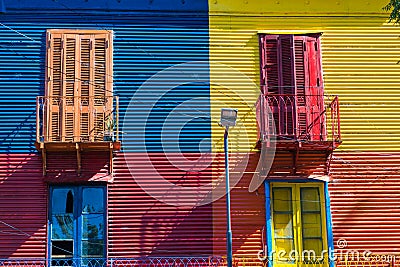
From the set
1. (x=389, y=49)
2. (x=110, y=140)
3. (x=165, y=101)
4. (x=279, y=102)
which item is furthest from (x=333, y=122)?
(x=110, y=140)

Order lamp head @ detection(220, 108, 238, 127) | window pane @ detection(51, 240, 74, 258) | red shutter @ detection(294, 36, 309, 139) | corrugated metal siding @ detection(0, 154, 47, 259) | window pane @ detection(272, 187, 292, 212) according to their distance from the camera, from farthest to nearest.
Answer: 1. red shutter @ detection(294, 36, 309, 139)
2. window pane @ detection(272, 187, 292, 212)
3. window pane @ detection(51, 240, 74, 258)
4. corrugated metal siding @ detection(0, 154, 47, 259)
5. lamp head @ detection(220, 108, 238, 127)

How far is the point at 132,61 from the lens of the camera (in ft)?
57.9

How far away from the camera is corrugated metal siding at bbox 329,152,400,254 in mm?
16875

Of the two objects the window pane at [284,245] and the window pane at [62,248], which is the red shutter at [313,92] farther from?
the window pane at [62,248]

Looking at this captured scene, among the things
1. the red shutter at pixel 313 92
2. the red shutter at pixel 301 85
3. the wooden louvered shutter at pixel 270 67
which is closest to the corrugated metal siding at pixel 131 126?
the wooden louvered shutter at pixel 270 67

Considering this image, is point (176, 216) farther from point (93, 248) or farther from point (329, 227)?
point (329, 227)

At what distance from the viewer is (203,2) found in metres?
18.2

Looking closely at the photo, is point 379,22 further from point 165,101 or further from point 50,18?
point 50,18

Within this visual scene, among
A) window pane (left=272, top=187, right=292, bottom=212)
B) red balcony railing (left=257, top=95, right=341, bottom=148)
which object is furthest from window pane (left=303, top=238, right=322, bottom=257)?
red balcony railing (left=257, top=95, right=341, bottom=148)

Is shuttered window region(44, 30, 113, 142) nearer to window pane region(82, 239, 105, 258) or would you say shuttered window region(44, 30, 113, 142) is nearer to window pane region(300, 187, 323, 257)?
window pane region(82, 239, 105, 258)

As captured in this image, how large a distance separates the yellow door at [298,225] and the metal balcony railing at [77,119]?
14.1ft

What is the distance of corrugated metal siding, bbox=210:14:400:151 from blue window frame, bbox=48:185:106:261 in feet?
10.9

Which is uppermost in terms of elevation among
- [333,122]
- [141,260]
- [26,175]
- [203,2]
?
[203,2]

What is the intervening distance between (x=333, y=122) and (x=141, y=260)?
569 centimetres
